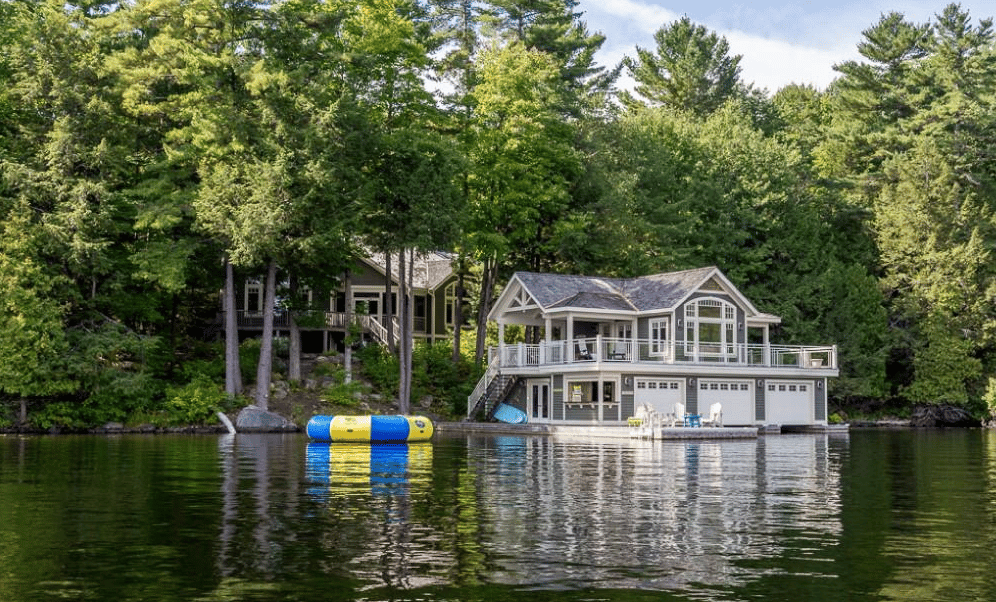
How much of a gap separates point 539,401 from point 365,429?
15.9m

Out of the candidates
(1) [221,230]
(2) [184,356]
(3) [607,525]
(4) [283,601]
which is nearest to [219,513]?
(3) [607,525]

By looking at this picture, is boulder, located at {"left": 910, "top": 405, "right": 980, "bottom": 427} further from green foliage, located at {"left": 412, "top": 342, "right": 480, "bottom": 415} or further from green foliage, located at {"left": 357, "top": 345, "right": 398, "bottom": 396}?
green foliage, located at {"left": 357, "top": 345, "right": 398, "bottom": 396}

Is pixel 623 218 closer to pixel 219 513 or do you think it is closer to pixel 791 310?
pixel 791 310

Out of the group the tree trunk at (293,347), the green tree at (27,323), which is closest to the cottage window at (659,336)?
the tree trunk at (293,347)

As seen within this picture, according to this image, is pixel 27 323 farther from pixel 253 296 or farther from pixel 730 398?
pixel 730 398

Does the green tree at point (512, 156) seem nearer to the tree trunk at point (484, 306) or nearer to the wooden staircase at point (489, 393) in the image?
the tree trunk at point (484, 306)

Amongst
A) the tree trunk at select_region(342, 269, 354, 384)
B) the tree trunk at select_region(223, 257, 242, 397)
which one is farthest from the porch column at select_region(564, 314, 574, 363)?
the tree trunk at select_region(223, 257, 242, 397)

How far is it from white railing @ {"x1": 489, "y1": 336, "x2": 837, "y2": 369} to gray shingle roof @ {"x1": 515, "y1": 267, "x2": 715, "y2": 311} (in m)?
1.83

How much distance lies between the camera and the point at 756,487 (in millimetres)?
20703

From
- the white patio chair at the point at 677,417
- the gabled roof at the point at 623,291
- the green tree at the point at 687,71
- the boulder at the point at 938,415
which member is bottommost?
the boulder at the point at 938,415

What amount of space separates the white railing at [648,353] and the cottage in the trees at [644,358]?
54mm

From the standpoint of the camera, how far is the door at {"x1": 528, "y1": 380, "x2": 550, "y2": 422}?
50.7m

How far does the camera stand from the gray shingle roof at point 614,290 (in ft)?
162

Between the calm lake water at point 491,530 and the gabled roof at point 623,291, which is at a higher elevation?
the gabled roof at point 623,291
